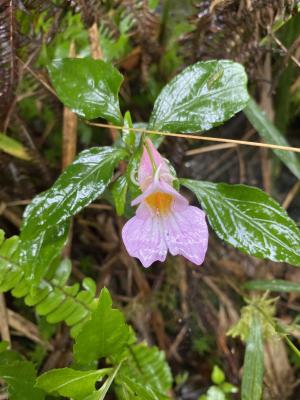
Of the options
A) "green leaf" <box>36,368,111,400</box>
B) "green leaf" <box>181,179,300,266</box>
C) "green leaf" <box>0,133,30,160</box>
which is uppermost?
"green leaf" <box>0,133,30,160</box>

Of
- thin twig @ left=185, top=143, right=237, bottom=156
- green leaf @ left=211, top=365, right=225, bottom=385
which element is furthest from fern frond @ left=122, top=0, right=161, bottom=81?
green leaf @ left=211, top=365, right=225, bottom=385

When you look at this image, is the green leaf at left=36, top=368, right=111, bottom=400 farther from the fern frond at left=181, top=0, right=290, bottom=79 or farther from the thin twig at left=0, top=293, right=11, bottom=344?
the fern frond at left=181, top=0, right=290, bottom=79

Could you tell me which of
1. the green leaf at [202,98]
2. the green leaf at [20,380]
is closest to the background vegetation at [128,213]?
the green leaf at [20,380]

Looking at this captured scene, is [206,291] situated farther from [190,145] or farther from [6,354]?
[6,354]

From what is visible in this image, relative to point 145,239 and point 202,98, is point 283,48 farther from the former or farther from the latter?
point 145,239

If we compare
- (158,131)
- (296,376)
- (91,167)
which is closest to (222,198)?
(158,131)

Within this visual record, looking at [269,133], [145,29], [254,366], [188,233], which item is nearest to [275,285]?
[254,366]
